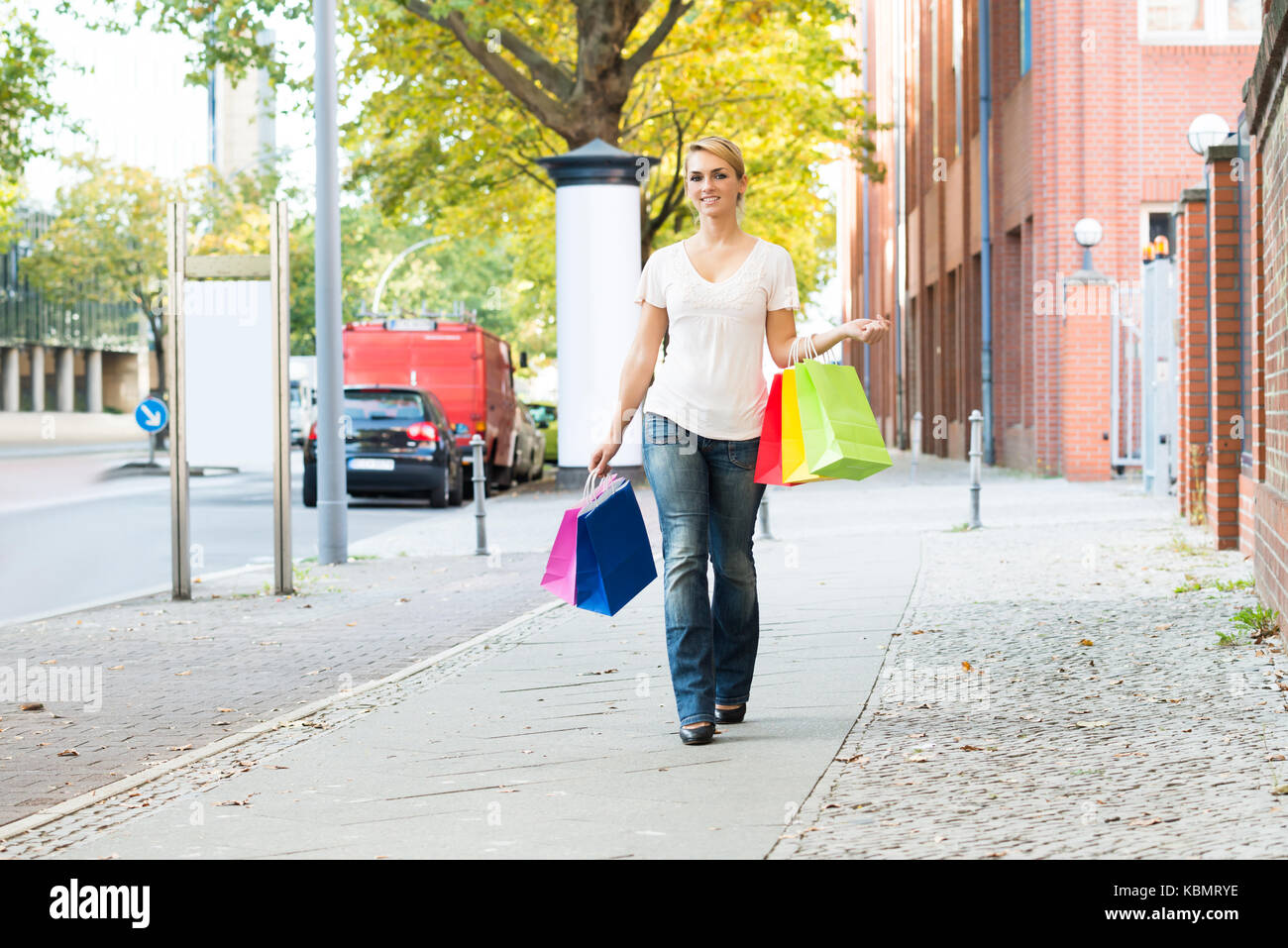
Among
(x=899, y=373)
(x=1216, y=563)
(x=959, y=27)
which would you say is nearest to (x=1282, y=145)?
(x=1216, y=563)

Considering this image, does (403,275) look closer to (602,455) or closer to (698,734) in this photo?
(602,455)

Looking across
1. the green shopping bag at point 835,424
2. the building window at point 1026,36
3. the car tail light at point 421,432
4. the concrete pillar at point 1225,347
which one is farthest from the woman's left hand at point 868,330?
the building window at point 1026,36

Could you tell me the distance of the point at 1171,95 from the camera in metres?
22.3

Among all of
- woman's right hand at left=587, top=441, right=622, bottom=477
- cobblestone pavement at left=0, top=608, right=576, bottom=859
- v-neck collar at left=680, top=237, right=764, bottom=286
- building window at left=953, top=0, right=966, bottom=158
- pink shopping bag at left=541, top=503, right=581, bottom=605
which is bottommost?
cobblestone pavement at left=0, top=608, right=576, bottom=859

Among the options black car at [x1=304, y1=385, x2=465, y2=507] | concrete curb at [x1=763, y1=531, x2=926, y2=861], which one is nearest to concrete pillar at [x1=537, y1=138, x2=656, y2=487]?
black car at [x1=304, y1=385, x2=465, y2=507]

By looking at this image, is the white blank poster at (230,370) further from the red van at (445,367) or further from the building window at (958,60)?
the building window at (958,60)

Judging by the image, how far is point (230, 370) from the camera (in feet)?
37.1

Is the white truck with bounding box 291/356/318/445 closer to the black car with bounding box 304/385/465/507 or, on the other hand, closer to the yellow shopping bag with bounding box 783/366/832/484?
the black car with bounding box 304/385/465/507

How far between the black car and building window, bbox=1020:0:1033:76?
9.70 metres

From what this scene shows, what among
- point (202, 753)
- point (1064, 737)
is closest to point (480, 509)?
point (202, 753)

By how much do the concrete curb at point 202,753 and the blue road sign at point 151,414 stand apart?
5741 mm

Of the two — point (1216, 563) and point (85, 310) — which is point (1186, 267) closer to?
point (1216, 563)

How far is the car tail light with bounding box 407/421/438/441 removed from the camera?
2220 centimetres

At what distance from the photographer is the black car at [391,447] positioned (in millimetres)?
22141
